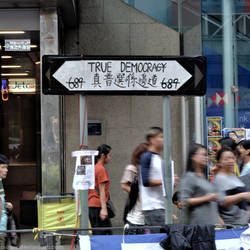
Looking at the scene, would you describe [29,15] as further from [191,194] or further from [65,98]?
[191,194]

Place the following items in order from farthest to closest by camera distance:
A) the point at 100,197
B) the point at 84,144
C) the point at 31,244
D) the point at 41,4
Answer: the point at 31,244 → the point at 41,4 → the point at 100,197 → the point at 84,144

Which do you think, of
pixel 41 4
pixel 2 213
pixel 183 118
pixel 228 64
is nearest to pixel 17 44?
pixel 41 4

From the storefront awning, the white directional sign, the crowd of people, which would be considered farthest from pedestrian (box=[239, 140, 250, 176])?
the storefront awning

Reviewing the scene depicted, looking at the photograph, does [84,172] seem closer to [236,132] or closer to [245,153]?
[245,153]

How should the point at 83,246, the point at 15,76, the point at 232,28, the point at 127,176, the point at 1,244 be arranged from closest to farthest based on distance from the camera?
1. the point at 83,246
2. the point at 1,244
3. the point at 127,176
4. the point at 232,28
5. the point at 15,76

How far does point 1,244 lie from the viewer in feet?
18.6

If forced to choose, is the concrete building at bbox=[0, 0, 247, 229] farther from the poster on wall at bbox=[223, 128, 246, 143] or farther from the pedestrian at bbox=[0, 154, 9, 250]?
the pedestrian at bbox=[0, 154, 9, 250]

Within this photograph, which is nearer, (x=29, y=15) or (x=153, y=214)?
(x=153, y=214)

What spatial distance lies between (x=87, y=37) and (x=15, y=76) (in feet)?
5.64

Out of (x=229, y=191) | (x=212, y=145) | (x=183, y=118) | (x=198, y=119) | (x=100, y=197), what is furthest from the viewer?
(x=183, y=118)

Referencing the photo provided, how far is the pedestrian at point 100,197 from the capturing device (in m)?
6.92

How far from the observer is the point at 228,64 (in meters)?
9.88

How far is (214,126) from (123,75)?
5.01m

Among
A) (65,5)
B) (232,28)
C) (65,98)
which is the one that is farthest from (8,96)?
(232,28)
